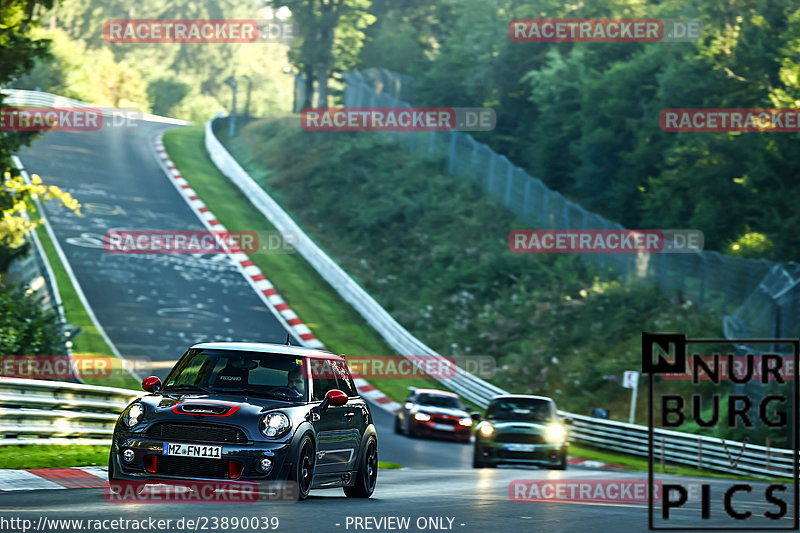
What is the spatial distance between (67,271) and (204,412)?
91.1ft

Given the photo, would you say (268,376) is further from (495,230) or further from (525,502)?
(495,230)

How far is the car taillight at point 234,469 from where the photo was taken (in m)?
10.5

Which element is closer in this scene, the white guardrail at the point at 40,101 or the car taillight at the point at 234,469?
the car taillight at the point at 234,469

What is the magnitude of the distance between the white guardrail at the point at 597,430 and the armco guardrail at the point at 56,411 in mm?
9846

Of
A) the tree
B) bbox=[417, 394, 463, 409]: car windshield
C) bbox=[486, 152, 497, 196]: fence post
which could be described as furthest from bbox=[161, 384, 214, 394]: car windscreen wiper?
the tree

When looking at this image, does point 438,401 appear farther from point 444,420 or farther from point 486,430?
point 486,430

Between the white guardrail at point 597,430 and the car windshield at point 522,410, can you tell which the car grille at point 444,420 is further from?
the car windshield at point 522,410

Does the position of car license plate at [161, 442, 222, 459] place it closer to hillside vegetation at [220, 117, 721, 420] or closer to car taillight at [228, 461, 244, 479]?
car taillight at [228, 461, 244, 479]

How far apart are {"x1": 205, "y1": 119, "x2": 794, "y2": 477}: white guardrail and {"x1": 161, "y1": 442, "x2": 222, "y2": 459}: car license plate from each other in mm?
Answer: 13886

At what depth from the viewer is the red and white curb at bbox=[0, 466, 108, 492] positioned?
12.0 m

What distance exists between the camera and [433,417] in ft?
90.1

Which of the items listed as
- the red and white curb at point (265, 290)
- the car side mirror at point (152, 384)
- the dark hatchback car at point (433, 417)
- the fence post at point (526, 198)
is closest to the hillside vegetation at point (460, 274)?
the fence post at point (526, 198)

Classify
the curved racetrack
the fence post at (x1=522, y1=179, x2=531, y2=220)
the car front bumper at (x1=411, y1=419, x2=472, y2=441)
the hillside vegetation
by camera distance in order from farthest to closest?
the fence post at (x1=522, y1=179, x2=531, y2=220), the hillside vegetation, the car front bumper at (x1=411, y1=419, x2=472, y2=441), the curved racetrack

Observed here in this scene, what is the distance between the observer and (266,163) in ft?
201
